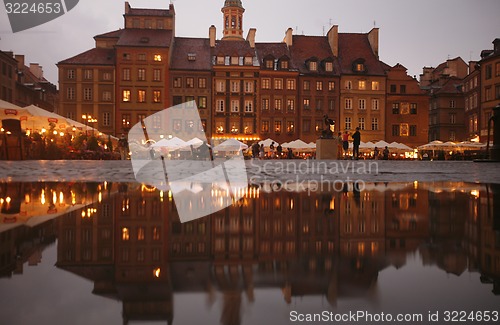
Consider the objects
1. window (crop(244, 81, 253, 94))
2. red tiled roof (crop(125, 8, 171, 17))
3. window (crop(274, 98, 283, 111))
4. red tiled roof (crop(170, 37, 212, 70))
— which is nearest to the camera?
red tiled roof (crop(125, 8, 171, 17))

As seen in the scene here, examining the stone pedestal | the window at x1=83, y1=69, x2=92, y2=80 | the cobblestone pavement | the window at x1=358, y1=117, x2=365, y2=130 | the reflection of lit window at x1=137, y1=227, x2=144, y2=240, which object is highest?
the window at x1=83, y1=69, x2=92, y2=80

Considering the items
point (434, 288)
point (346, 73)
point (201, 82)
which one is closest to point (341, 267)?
point (434, 288)

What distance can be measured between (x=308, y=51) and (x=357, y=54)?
7046 millimetres

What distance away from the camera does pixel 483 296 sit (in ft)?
6.25

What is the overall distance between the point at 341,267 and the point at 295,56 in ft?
216

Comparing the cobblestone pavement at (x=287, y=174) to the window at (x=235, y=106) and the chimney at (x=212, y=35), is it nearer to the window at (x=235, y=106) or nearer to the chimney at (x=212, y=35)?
the window at (x=235, y=106)

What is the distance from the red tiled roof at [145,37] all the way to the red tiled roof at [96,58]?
304 cm

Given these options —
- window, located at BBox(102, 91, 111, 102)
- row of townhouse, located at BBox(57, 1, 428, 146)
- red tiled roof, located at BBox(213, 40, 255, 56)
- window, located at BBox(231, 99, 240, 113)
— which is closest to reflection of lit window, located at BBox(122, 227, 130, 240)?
row of townhouse, located at BBox(57, 1, 428, 146)

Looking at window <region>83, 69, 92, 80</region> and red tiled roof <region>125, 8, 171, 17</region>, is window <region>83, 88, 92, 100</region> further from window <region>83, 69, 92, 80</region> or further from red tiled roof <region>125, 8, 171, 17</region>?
red tiled roof <region>125, 8, 171, 17</region>

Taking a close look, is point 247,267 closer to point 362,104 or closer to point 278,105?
point 278,105

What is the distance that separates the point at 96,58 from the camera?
61.6m

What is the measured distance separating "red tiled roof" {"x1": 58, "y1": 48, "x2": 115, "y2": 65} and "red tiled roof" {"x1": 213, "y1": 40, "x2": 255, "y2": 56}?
13.8 metres

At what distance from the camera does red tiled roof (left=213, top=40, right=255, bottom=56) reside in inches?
2476

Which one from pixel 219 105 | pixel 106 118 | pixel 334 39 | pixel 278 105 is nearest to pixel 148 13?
pixel 106 118
